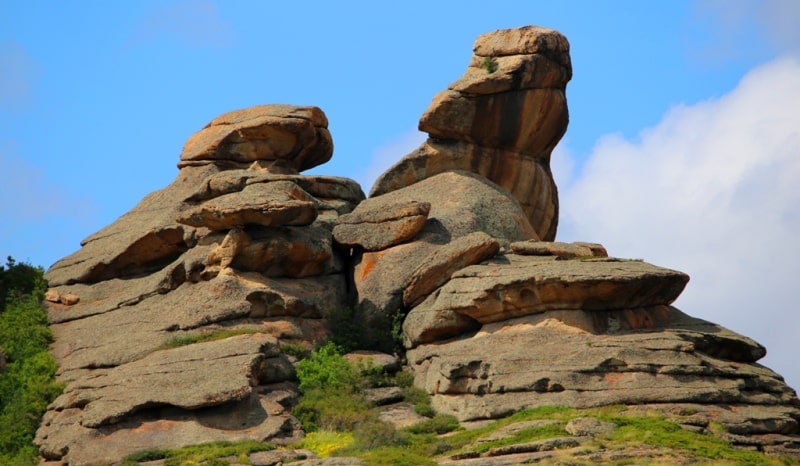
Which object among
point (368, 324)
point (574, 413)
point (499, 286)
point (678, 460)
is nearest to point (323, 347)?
point (368, 324)

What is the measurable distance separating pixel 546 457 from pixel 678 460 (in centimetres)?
447

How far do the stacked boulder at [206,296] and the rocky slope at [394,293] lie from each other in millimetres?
108

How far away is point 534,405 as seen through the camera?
207 feet

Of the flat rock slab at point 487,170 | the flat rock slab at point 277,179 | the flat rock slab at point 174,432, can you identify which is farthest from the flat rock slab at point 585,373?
the flat rock slab at point 487,170

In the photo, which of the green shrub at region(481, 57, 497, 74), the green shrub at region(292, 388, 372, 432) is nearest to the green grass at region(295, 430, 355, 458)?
the green shrub at region(292, 388, 372, 432)

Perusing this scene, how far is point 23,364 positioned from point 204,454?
15.8 meters

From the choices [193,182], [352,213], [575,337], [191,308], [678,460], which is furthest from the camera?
[193,182]

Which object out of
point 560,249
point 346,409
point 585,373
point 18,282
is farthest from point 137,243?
point 585,373

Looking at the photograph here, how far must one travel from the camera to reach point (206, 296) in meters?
71.9

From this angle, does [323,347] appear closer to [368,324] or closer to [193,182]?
[368,324]

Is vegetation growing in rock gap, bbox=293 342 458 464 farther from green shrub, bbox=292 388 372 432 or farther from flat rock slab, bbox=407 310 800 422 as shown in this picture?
flat rock slab, bbox=407 310 800 422

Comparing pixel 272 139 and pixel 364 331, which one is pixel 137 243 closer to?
pixel 272 139

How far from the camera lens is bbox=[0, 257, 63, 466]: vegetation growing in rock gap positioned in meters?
68.2

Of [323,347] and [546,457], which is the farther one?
[323,347]
